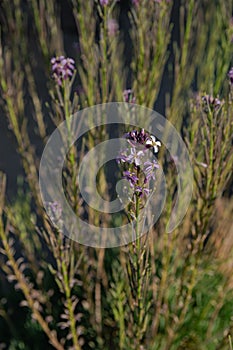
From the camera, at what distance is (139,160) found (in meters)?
1.34

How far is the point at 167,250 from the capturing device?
93.2 inches

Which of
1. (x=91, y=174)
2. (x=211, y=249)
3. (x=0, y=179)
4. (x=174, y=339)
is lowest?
(x=174, y=339)

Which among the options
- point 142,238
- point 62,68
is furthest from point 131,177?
point 62,68

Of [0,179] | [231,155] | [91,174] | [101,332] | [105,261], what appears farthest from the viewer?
[0,179]

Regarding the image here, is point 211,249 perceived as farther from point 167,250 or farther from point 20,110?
point 20,110

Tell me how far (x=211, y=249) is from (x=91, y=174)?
101cm

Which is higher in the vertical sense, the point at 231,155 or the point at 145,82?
the point at 145,82

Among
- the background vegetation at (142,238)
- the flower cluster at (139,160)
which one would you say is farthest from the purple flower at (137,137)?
the background vegetation at (142,238)

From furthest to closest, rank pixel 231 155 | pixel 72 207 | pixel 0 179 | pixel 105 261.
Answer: pixel 0 179
pixel 105 261
pixel 72 207
pixel 231 155

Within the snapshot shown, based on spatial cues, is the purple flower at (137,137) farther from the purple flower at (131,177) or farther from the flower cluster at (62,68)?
the flower cluster at (62,68)

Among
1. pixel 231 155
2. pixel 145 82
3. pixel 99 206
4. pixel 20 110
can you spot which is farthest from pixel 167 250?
pixel 20 110

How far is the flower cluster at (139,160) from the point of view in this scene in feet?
4.37

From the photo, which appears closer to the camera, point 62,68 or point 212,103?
point 212,103

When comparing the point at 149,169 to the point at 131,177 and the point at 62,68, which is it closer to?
the point at 131,177
